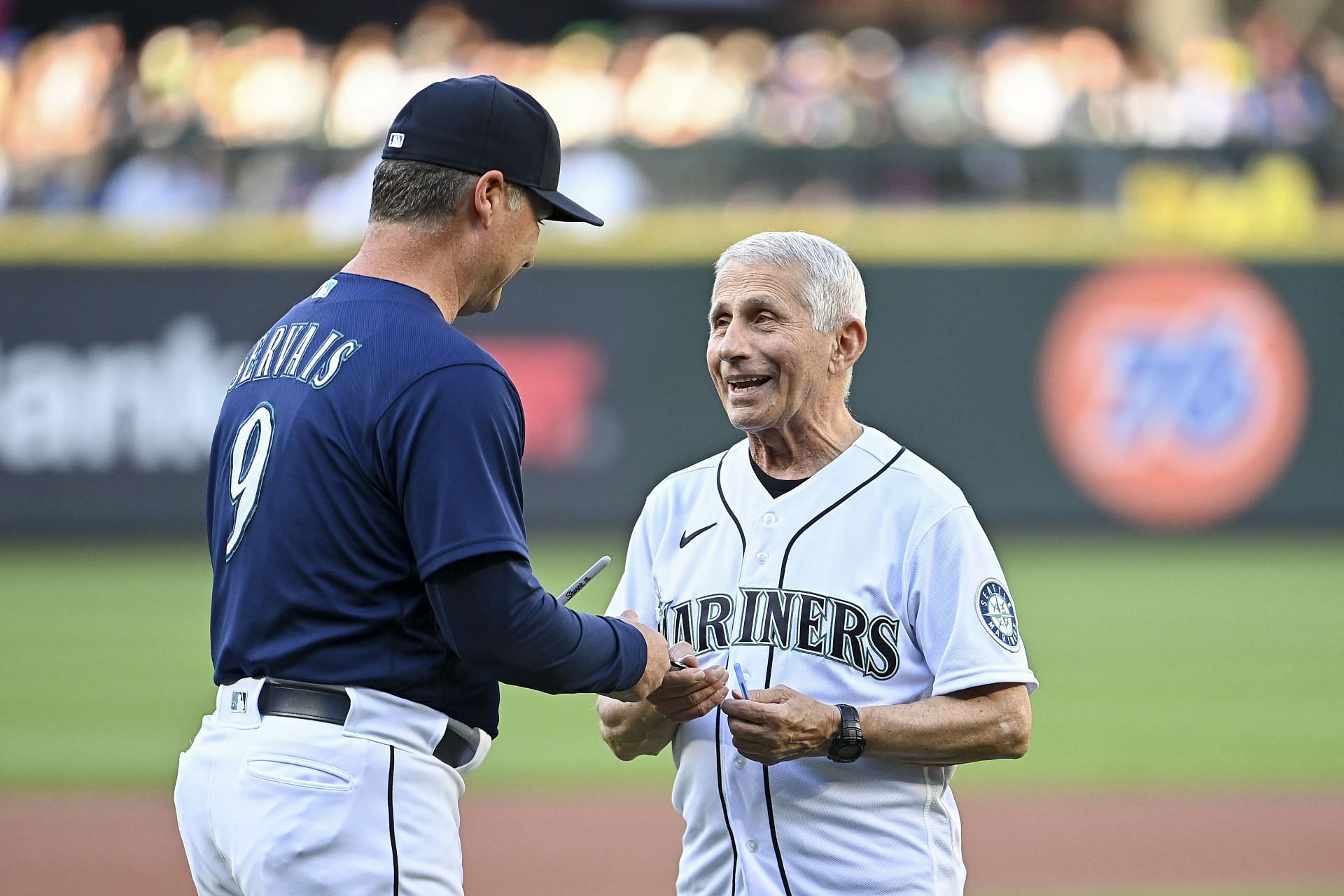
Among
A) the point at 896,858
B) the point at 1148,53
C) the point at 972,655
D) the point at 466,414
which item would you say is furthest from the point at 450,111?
the point at 1148,53

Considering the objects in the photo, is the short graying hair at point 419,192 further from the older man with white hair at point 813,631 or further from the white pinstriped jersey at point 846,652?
the white pinstriped jersey at point 846,652

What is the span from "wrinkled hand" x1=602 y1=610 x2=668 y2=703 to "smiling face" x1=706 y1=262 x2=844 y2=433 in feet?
1.56

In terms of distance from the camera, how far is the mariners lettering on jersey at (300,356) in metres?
2.56

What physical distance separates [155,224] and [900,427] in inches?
257

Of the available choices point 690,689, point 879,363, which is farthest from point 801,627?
point 879,363

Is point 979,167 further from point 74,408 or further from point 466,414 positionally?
point 466,414

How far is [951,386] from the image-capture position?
13539 mm

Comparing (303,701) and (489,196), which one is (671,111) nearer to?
(489,196)

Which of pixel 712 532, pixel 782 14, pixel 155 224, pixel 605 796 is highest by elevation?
pixel 782 14

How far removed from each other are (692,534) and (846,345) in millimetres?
491

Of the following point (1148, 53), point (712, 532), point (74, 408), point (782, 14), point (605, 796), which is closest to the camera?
point (712, 532)

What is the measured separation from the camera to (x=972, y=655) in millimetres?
2730

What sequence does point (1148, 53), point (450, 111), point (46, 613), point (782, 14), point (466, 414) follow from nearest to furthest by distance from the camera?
point (466, 414), point (450, 111), point (46, 613), point (1148, 53), point (782, 14)

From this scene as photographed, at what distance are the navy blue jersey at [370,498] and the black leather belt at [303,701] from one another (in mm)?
19
